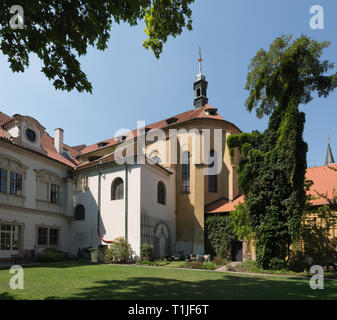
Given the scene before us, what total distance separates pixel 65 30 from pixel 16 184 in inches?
645

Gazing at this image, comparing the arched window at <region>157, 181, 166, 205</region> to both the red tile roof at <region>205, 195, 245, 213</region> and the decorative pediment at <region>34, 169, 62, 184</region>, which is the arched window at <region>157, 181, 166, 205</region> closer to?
the red tile roof at <region>205, 195, 245, 213</region>

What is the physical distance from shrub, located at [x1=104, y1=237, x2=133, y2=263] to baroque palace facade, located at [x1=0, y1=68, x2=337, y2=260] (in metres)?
0.89

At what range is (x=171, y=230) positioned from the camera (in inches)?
1038

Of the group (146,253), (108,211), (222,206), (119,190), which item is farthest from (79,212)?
(222,206)

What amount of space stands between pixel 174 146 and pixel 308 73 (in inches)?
538

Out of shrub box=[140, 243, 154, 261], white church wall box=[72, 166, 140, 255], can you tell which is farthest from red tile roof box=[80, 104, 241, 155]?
shrub box=[140, 243, 154, 261]

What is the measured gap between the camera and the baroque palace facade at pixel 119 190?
20.3m

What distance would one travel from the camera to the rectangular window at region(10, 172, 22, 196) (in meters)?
19.7

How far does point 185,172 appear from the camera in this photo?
27.8m

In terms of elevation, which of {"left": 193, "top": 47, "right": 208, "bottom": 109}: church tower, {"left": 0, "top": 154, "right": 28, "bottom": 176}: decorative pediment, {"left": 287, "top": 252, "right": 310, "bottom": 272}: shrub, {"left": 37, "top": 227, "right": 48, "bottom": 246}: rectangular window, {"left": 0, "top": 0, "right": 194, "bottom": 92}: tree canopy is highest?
{"left": 193, "top": 47, "right": 208, "bottom": 109}: church tower

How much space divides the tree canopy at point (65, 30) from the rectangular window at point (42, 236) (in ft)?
58.0

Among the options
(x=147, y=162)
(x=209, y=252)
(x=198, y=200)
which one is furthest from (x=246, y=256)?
(x=147, y=162)

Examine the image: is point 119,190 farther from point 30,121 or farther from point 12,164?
point 30,121

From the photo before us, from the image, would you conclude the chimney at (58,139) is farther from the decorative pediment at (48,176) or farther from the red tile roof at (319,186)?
the red tile roof at (319,186)
